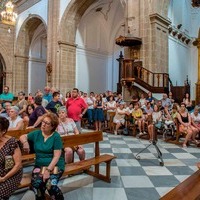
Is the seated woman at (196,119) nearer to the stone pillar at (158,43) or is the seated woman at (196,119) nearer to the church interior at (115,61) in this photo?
the church interior at (115,61)

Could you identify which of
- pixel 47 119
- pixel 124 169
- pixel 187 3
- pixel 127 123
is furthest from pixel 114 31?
pixel 47 119

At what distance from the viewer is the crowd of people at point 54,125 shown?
2.24 metres

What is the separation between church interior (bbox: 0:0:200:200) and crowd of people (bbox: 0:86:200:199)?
59 centimetres

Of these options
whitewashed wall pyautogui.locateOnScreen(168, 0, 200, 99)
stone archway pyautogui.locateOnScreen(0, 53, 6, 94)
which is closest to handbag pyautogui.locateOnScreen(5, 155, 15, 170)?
whitewashed wall pyautogui.locateOnScreen(168, 0, 200, 99)

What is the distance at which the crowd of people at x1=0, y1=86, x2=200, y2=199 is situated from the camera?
2242 millimetres

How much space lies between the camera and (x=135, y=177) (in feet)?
12.4

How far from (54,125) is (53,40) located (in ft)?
38.6

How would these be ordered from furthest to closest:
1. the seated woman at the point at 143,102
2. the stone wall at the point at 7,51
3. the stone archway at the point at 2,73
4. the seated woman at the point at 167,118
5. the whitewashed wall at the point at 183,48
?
the stone archway at the point at 2,73
the stone wall at the point at 7,51
the whitewashed wall at the point at 183,48
the seated woman at the point at 143,102
the seated woman at the point at 167,118

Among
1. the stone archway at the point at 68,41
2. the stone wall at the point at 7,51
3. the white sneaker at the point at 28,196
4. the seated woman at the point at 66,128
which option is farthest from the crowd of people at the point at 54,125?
the stone wall at the point at 7,51

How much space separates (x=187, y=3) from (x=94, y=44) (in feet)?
21.0

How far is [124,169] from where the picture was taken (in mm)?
4199

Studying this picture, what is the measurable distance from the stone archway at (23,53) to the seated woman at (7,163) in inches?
643

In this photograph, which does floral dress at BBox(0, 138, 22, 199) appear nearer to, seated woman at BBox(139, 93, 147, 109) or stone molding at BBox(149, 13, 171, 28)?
seated woman at BBox(139, 93, 147, 109)

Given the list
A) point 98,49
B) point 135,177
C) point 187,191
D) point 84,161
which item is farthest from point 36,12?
point 187,191
